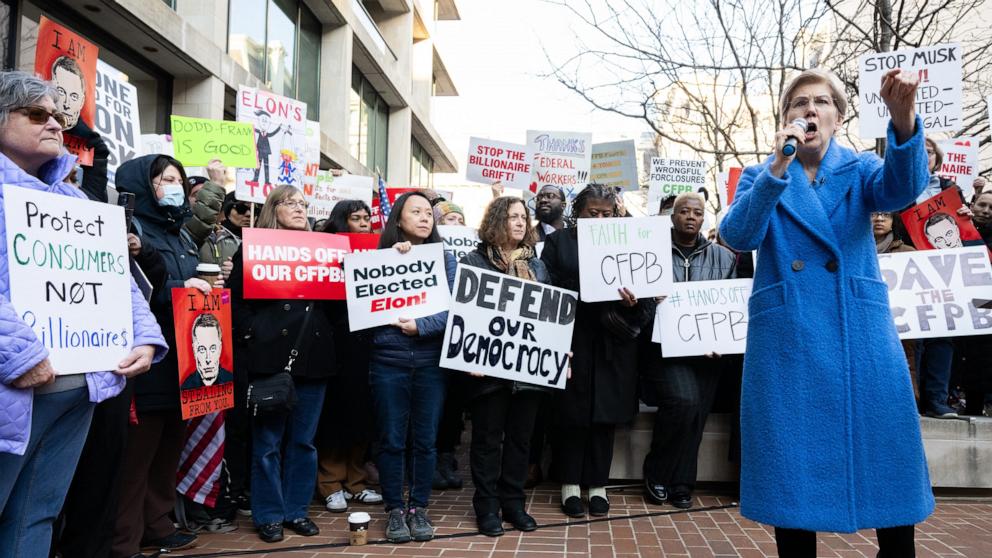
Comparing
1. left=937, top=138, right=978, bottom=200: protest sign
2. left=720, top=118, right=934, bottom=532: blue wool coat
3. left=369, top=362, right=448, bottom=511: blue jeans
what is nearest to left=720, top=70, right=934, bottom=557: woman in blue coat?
left=720, top=118, right=934, bottom=532: blue wool coat

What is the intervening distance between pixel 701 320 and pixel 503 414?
1767mm

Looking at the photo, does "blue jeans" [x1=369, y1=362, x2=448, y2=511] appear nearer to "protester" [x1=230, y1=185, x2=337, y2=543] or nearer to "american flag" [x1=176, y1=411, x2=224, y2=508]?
"protester" [x1=230, y1=185, x2=337, y2=543]

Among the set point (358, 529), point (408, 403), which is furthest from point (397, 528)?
point (408, 403)

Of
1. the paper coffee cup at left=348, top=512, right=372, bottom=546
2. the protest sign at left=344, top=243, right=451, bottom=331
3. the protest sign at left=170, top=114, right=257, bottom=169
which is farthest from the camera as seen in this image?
the protest sign at left=170, top=114, right=257, bottom=169

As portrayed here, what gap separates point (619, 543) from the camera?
4641 mm

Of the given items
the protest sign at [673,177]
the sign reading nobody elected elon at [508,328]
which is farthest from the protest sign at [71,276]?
the protest sign at [673,177]

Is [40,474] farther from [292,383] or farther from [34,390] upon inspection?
[292,383]

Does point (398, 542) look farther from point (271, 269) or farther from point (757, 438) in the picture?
point (757, 438)

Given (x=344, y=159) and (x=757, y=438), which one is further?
(x=344, y=159)

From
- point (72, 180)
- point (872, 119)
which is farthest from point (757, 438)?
point (872, 119)

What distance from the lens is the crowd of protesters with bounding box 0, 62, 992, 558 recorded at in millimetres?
2551

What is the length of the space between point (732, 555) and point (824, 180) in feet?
8.86

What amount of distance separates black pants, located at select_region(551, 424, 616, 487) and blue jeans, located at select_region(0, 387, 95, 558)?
3.59m

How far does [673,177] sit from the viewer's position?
10.5 metres
